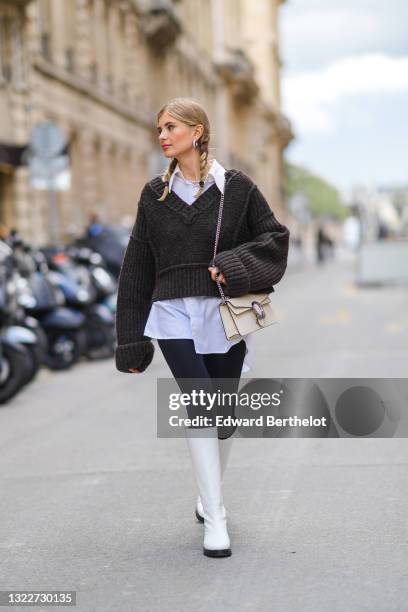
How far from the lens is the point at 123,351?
5.35 metres

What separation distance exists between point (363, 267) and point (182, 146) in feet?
92.6

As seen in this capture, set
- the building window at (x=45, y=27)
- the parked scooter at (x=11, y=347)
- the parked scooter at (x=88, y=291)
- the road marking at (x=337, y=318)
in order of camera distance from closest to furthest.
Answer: the parked scooter at (x=11, y=347), the parked scooter at (x=88, y=291), the road marking at (x=337, y=318), the building window at (x=45, y=27)

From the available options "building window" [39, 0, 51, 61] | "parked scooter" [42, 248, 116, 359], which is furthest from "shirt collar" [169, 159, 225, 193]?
"building window" [39, 0, 51, 61]

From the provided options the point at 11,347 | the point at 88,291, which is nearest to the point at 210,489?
the point at 11,347

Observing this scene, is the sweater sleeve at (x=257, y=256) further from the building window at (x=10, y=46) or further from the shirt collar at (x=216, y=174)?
the building window at (x=10, y=46)

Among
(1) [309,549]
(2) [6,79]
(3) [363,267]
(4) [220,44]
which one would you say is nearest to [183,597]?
(1) [309,549]

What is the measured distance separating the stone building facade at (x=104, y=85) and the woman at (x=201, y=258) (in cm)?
40

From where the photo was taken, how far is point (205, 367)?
5250mm

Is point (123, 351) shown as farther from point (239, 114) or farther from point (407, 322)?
point (239, 114)

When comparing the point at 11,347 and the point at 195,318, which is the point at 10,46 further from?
the point at 195,318
